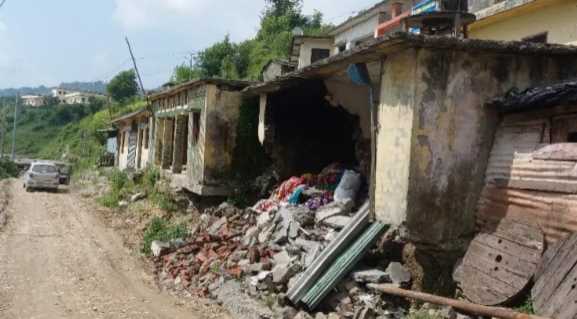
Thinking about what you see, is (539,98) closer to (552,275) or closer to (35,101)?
(552,275)

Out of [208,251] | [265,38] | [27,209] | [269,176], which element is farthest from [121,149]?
[208,251]

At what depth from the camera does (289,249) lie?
882cm

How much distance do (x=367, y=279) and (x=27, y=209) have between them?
1559 cm

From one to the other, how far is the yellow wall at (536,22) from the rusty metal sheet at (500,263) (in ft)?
17.6

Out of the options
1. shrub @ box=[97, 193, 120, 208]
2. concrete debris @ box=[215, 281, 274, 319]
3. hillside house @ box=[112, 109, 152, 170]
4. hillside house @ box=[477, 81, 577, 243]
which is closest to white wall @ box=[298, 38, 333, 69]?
hillside house @ box=[112, 109, 152, 170]

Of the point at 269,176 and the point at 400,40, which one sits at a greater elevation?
the point at 400,40

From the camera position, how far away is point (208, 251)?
425 inches

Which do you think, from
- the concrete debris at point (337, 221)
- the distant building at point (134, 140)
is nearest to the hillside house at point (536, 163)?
the concrete debris at point (337, 221)

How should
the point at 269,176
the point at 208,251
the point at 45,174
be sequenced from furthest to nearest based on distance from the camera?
1. the point at 45,174
2. the point at 269,176
3. the point at 208,251

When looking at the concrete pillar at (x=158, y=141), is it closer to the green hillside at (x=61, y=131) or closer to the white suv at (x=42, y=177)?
the white suv at (x=42, y=177)

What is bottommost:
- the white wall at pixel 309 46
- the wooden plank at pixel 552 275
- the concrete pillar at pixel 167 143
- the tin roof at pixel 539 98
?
the wooden plank at pixel 552 275

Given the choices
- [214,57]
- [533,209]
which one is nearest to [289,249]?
[533,209]

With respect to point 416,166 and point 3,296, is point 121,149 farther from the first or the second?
point 416,166

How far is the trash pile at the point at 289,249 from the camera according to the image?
7312mm
